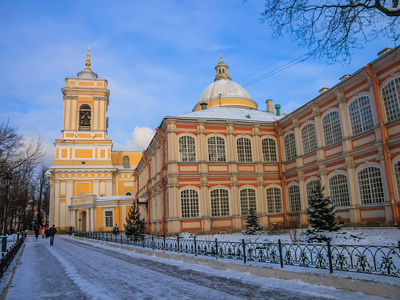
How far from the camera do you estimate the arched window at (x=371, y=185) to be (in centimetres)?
1747

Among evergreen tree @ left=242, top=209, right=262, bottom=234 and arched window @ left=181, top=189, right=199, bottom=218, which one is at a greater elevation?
arched window @ left=181, top=189, right=199, bottom=218

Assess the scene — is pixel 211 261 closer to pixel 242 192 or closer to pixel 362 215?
pixel 362 215

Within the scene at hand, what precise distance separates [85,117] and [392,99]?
47084 millimetres

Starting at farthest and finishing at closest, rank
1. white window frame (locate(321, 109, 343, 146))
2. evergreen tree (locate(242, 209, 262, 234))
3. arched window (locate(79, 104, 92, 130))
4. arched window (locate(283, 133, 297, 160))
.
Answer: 1. arched window (locate(79, 104, 92, 130))
2. arched window (locate(283, 133, 297, 160))
3. evergreen tree (locate(242, 209, 262, 234))
4. white window frame (locate(321, 109, 343, 146))

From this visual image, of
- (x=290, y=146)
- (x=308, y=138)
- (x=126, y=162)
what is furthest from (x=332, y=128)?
(x=126, y=162)

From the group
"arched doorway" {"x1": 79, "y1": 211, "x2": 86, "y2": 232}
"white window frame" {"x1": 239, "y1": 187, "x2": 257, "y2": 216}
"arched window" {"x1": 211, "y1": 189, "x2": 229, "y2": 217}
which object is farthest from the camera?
"arched doorway" {"x1": 79, "y1": 211, "x2": 86, "y2": 232}

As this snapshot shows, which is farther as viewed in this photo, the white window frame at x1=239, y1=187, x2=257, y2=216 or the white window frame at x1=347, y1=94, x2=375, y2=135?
the white window frame at x1=239, y1=187, x2=257, y2=216

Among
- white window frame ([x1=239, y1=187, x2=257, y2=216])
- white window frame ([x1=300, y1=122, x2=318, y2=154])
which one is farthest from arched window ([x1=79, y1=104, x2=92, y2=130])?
white window frame ([x1=300, y1=122, x2=318, y2=154])

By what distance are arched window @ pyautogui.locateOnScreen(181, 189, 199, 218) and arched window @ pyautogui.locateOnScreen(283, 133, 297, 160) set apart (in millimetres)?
7720

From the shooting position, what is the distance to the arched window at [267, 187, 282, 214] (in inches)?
1006

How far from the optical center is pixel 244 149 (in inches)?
1013

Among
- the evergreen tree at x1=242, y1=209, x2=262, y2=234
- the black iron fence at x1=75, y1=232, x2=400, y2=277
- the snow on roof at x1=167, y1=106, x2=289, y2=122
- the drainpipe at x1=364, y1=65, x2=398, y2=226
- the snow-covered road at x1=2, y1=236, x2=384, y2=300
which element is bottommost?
the snow-covered road at x1=2, y1=236, x2=384, y2=300

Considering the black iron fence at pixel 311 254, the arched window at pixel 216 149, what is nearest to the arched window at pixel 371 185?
the black iron fence at pixel 311 254

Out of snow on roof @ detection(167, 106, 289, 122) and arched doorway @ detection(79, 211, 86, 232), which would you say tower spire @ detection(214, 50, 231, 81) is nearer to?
snow on roof @ detection(167, 106, 289, 122)
